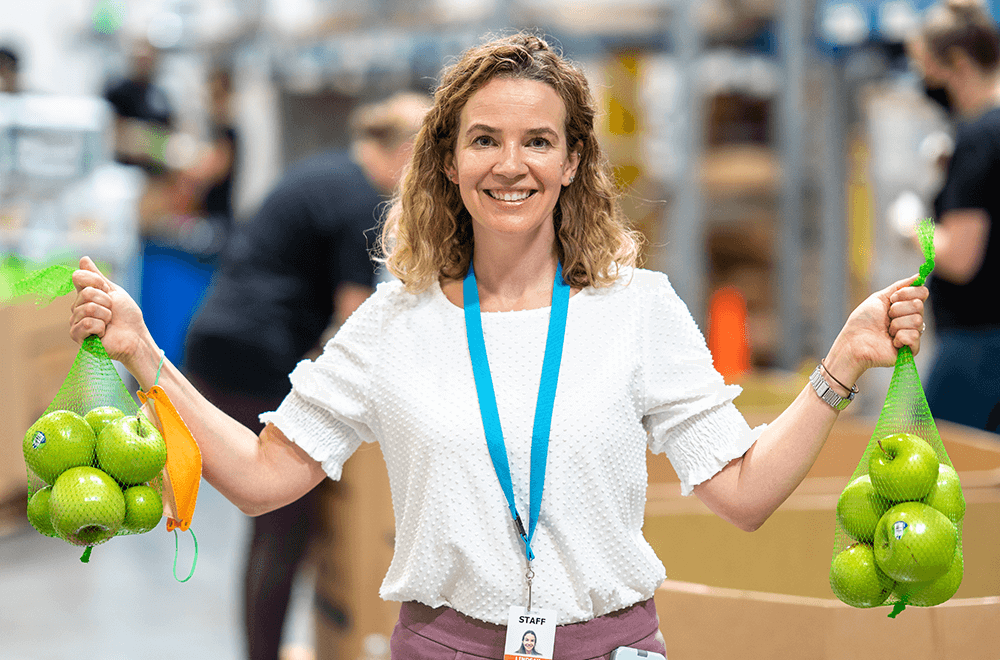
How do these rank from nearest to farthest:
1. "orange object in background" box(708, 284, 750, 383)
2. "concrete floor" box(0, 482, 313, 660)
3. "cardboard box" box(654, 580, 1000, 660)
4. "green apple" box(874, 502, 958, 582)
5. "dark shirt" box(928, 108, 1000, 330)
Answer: "green apple" box(874, 502, 958, 582) → "cardboard box" box(654, 580, 1000, 660) → "dark shirt" box(928, 108, 1000, 330) → "concrete floor" box(0, 482, 313, 660) → "orange object in background" box(708, 284, 750, 383)

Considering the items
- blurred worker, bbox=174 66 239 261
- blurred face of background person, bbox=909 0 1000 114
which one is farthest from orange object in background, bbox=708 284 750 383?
blurred worker, bbox=174 66 239 261

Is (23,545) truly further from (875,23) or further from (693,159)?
(875,23)

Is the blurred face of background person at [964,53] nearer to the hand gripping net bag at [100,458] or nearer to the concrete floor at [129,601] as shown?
the concrete floor at [129,601]

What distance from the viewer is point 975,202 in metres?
2.96

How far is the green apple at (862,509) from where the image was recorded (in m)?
1.45

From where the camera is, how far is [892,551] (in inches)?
54.3

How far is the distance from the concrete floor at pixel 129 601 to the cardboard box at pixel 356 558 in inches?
5.3

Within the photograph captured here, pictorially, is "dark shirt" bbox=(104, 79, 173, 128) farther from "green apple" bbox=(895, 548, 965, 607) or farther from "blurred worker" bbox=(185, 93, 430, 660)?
"green apple" bbox=(895, 548, 965, 607)

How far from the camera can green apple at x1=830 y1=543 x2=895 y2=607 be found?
1427 mm

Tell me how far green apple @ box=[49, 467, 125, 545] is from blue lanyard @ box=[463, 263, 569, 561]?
0.52 metres

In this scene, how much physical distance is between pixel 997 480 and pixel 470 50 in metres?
1.44

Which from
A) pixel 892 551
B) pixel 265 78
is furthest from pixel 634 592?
pixel 265 78

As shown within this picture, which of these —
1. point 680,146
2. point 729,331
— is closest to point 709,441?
point 680,146

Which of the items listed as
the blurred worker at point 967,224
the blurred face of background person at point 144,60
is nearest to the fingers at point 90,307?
the blurred worker at point 967,224
